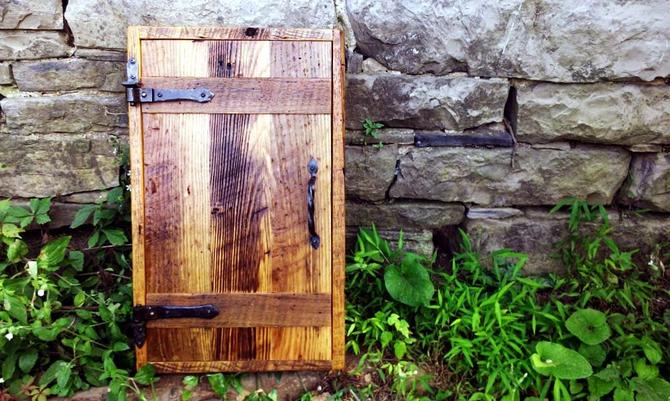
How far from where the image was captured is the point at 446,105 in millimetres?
2248

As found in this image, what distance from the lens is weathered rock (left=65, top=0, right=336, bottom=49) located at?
2129 mm

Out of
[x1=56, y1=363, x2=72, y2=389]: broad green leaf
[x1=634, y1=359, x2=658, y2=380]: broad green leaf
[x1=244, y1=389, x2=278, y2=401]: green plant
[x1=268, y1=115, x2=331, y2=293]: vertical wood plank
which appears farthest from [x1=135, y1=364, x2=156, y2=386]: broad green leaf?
[x1=634, y1=359, x2=658, y2=380]: broad green leaf

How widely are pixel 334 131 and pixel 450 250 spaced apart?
916 mm

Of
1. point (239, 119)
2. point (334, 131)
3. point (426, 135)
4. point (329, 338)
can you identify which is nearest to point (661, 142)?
point (426, 135)

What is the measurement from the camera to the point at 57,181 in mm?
2307

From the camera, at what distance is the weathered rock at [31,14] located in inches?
83.6

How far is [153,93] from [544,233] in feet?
5.76

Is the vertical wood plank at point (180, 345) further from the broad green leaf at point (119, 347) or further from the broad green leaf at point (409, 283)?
the broad green leaf at point (409, 283)

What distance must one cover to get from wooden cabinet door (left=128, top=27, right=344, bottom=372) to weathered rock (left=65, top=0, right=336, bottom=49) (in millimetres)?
279

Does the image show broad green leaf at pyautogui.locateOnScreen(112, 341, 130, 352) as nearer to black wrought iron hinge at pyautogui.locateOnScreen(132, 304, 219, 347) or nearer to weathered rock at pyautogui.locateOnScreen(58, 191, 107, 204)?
black wrought iron hinge at pyautogui.locateOnScreen(132, 304, 219, 347)

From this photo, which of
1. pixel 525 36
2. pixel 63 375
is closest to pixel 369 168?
pixel 525 36

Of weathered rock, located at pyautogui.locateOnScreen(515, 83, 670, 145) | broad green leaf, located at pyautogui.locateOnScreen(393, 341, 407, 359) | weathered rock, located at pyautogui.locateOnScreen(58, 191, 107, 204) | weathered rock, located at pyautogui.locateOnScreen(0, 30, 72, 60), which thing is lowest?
broad green leaf, located at pyautogui.locateOnScreen(393, 341, 407, 359)

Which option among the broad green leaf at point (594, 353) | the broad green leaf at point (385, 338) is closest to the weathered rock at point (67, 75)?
the broad green leaf at point (385, 338)

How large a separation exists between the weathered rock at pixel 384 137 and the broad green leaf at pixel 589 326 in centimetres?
96
